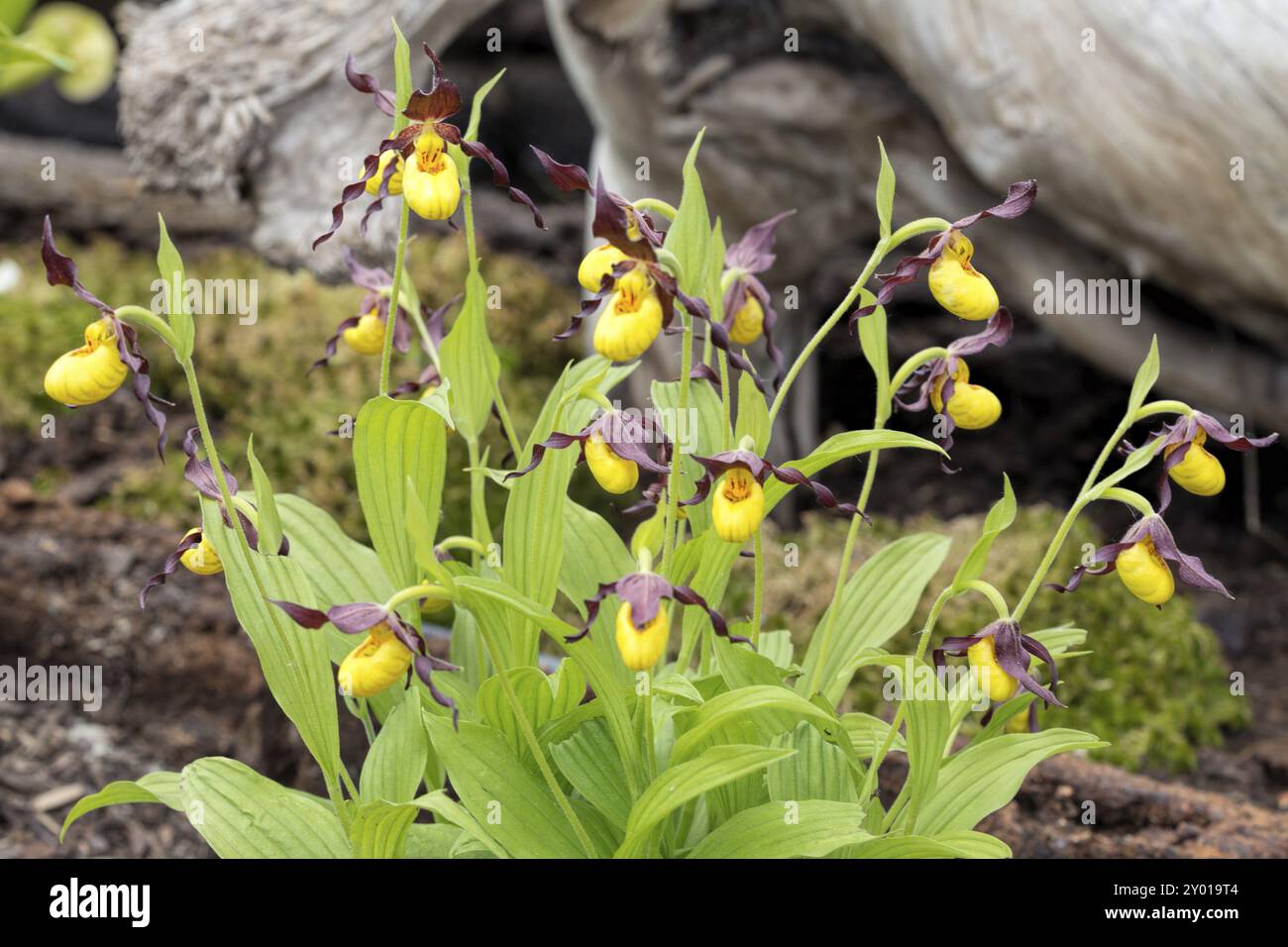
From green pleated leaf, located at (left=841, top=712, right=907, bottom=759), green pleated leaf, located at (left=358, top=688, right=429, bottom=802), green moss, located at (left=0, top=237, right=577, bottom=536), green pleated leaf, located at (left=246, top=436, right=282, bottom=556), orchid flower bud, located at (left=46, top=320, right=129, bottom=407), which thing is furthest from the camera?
green moss, located at (left=0, top=237, right=577, bottom=536)

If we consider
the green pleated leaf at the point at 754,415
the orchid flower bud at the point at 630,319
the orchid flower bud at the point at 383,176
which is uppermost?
the orchid flower bud at the point at 383,176

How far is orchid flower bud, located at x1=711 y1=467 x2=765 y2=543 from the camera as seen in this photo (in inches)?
40.2

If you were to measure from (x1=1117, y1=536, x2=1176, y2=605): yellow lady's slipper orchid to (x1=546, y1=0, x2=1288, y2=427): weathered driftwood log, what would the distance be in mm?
1287

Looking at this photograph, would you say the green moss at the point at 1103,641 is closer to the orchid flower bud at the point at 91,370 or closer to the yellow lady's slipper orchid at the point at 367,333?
the yellow lady's slipper orchid at the point at 367,333

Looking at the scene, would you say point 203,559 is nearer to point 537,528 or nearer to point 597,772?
point 537,528

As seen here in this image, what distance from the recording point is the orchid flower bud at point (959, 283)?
3.65 ft

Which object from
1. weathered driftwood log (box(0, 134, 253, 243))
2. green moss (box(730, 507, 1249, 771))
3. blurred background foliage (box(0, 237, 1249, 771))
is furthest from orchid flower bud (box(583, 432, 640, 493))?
weathered driftwood log (box(0, 134, 253, 243))

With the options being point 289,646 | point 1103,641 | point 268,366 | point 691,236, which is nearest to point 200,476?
point 289,646

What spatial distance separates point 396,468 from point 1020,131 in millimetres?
1598

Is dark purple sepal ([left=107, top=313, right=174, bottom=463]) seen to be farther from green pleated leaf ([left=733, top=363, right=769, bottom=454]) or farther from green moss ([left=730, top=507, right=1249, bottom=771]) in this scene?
green moss ([left=730, top=507, right=1249, bottom=771])

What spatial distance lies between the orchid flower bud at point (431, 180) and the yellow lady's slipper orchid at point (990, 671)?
0.64 metres

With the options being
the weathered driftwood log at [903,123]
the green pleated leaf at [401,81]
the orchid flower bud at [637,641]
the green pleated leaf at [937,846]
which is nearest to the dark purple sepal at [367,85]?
the green pleated leaf at [401,81]

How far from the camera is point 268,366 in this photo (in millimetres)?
3068

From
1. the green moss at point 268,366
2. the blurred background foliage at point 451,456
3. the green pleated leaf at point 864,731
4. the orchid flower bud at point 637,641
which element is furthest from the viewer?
the green moss at point 268,366
